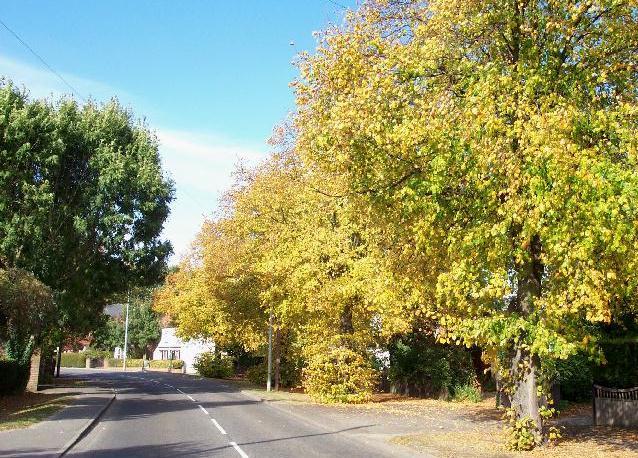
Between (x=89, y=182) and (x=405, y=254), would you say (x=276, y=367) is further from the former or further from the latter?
(x=405, y=254)

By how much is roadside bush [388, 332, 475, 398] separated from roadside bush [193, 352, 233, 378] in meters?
23.6

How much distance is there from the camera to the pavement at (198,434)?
12922mm

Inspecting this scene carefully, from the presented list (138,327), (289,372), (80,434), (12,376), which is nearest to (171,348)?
(138,327)

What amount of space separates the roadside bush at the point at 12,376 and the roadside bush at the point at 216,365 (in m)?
25.1

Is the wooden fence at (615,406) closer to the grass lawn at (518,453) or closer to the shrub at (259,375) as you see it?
the grass lawn at (518,453)

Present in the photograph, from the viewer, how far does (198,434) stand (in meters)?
15.8

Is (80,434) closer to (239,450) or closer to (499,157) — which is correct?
(239,450)

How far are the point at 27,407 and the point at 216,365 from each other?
102 ft

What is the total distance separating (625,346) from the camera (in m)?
17.4

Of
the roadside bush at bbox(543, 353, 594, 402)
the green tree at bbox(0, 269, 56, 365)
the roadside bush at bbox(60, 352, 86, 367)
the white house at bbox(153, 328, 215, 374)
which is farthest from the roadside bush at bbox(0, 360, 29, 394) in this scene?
the roadside bush at bbox(60, 352, 86, 367)

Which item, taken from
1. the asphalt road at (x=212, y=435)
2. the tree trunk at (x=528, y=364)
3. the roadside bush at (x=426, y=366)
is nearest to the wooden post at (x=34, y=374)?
the asphalt road at (x=212, y=435)

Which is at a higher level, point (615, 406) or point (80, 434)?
point (615, 406)

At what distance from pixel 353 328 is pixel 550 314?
54.5 ft

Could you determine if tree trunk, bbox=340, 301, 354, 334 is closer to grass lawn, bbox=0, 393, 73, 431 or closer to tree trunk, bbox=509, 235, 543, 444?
grass lawn, bbox=0, 393, 73, 431
